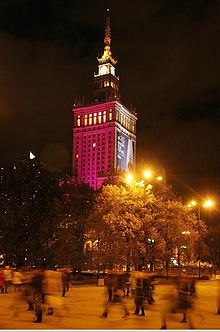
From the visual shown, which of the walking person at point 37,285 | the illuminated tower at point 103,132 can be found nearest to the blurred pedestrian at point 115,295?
the walking person at point 37,285

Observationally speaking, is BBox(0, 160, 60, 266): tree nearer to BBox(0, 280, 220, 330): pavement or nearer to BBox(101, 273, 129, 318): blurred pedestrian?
BBox(0, 280, 220, 330): pavement

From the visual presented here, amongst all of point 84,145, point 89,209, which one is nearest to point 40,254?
point 89,209

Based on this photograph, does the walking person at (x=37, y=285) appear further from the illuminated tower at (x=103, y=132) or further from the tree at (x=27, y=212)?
the illuminated tower at (x=103, y=132)

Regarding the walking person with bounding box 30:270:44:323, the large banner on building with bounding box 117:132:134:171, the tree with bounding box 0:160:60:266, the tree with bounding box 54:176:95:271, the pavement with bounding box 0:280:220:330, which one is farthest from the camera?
the large banner on building with bounding box 117:132:134:171

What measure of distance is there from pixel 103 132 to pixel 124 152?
11762 millimetres

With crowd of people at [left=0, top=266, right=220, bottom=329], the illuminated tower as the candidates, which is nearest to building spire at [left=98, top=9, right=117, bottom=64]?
the illuminated tower

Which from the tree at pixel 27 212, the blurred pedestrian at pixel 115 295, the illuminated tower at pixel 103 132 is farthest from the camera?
the illuminated tower at pixel 103 132

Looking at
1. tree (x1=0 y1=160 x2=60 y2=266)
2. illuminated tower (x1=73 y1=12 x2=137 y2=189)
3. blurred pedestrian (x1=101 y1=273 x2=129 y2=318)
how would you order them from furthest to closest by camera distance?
illuminated tower (x1=73 y1=12 x2=137 y2=189)
tree (x1=0 y1=160 x2=60 y2=266)
blurred pedestrian (x1=101 y1=273 x2=129 y2=318)

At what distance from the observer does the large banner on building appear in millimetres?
163837

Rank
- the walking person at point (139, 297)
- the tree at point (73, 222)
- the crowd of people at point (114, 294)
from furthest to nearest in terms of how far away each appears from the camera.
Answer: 1. the tree at point (73, 222)
2. the walking person at point (139, 297)
3. the crowd of people at point (114, 294)

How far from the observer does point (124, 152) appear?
16962cm

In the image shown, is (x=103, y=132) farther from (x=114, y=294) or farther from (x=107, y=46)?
(x=114, y=294)

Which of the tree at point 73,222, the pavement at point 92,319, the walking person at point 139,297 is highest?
the tree at point 73,222

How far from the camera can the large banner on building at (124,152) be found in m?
164
